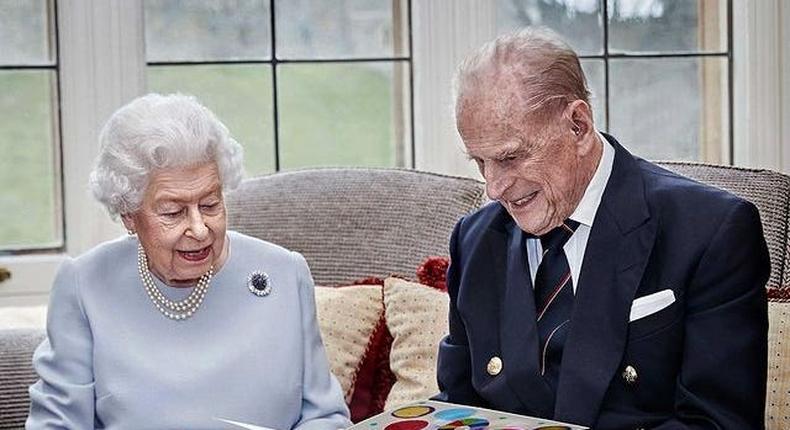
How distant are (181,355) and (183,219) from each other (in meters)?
0.25

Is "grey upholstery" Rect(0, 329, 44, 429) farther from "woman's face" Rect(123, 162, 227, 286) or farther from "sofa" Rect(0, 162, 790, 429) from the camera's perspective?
"woman's face" Rect(123, 162, 227, 286)

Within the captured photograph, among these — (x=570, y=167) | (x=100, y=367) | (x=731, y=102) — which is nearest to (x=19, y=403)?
(x=100, y=367)

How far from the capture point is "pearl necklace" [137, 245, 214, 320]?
2295 millimetres

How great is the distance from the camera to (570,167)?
1.95m

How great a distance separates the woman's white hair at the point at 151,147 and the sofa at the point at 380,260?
Answer: 21.9 inches

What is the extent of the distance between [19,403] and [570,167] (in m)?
1.28

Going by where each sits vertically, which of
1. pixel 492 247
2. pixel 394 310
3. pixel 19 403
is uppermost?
pixel 492 247

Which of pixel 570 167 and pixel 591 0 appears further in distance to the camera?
pixel 591 0

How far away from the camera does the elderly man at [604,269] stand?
1861 millimetres

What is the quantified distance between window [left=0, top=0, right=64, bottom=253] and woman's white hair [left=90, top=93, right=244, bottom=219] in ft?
4.19

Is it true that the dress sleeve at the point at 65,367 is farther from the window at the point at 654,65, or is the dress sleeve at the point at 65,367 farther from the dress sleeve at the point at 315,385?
the window at the point at 654,65

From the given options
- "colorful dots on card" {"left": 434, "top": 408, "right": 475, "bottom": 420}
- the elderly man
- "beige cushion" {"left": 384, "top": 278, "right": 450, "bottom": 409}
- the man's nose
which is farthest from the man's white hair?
"beige cushion" {"left": 384, "top": 278, "right": 450, "bottom": 409}

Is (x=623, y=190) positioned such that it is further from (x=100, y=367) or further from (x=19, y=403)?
(x=19, y=403)

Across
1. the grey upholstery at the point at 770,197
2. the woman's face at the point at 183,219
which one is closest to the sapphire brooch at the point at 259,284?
the woman's face at the point at 183,219
